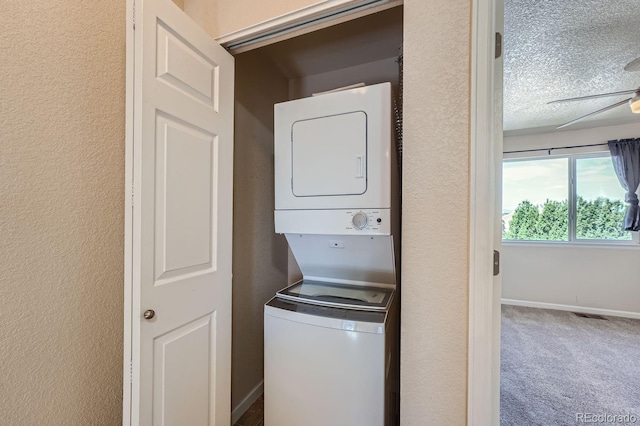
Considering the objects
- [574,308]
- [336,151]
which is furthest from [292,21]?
[574,308]

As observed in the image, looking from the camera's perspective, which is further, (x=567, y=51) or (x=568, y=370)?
(x=568, y=370)

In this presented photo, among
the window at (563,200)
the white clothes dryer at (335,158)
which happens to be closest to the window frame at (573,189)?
the window at (563,200)

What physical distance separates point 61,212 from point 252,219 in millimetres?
1097

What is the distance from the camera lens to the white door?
95 cm

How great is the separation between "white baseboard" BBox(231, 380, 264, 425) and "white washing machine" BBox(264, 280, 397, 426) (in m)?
0.50

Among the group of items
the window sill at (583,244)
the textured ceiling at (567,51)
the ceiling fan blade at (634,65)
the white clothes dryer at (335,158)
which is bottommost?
the window sill at (583,244)

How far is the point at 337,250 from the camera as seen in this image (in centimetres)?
153

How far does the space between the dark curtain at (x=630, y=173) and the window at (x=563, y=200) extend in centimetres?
16

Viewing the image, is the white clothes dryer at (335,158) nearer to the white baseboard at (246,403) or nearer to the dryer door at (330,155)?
the dryer door at (330,155)

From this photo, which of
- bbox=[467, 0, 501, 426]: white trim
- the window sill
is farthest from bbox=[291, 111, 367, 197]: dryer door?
the window sill

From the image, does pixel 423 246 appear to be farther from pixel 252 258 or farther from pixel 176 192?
pixel 252 258

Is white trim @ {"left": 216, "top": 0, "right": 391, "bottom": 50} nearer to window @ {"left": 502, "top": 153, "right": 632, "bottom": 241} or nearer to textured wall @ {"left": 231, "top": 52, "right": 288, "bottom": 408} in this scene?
textured wall @ {"left": 231, "top": 52, "right": 288, "bottom": 408}

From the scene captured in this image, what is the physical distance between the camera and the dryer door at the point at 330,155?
127 centimetres

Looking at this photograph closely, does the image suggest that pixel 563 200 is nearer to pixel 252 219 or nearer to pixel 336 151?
pixel 336 151
